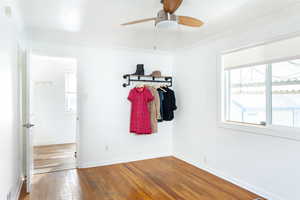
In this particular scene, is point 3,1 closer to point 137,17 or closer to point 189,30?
point 137,17

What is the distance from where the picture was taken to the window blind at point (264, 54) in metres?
2.43

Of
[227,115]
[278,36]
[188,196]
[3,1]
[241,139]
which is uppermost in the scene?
[3,1]

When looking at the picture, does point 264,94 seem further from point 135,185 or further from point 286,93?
point 135,185

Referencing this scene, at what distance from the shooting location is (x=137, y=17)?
2.86m

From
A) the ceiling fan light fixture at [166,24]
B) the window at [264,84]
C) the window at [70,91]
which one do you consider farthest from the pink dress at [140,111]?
the window at [70,91]

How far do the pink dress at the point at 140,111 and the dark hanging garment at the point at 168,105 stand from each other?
0.36 m

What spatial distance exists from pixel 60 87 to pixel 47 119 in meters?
1.00

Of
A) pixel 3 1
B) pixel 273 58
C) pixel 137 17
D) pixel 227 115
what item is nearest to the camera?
pixel 3 1

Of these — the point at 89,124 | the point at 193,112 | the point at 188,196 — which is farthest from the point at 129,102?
the point at 188,196

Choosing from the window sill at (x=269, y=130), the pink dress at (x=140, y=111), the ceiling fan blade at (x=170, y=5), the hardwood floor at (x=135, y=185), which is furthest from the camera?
the pink dress at (x=140, y=111)

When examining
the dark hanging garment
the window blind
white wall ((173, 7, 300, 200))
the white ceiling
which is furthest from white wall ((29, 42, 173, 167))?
the window blind

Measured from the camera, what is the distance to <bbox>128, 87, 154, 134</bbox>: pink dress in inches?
157

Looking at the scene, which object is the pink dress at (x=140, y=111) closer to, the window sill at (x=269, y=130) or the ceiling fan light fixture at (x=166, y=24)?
the window sill at (x=269, y=130)

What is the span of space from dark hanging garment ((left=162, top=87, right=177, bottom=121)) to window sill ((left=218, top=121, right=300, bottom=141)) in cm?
128
